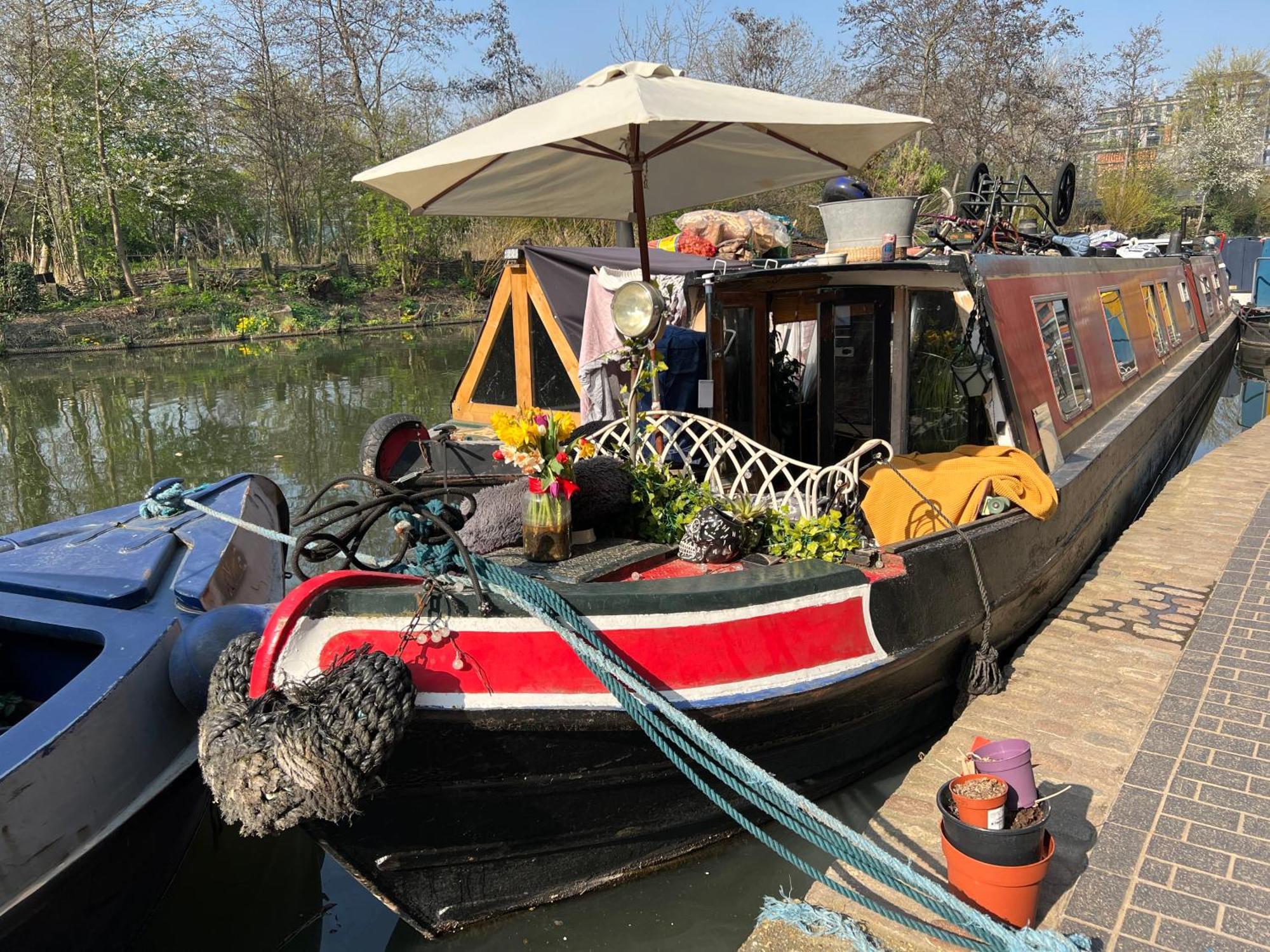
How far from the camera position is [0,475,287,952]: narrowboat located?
290 centimetres

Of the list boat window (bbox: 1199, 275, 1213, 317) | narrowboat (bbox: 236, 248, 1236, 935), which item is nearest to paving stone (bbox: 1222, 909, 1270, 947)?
narrowboat (bbox: 236, 248, 1236, 935)

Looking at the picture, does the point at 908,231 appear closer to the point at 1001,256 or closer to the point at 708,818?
the point at 1001,256

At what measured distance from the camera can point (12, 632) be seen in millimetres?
3895

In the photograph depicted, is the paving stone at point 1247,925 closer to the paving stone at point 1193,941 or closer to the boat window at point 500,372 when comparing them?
the paving stone at point 1193,941

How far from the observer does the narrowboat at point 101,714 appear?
114 inches

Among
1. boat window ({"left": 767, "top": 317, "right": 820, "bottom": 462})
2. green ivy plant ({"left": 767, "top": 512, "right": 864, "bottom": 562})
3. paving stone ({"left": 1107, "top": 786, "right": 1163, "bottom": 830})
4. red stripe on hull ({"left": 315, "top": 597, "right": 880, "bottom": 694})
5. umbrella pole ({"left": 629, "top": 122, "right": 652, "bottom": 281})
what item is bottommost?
paving stone ({"left": 1107, "top": 786, "right": 1163, "bottom": 830})

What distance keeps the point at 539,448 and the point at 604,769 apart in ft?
4.00

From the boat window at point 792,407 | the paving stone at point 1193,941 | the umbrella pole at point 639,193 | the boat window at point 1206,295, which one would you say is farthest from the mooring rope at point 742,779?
the boat window at point 1206,295

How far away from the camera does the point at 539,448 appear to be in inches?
132

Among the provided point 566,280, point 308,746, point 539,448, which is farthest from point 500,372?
point 308,746

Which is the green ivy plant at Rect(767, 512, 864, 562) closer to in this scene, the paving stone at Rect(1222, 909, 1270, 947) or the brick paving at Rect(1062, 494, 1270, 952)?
the brick paving at Rect(1062, 494, 1270, 952)

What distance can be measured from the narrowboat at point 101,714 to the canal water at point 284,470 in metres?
0.41

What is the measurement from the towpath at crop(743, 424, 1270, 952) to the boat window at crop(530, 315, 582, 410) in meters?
4.51

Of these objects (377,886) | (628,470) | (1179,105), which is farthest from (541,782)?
(1179,105)
